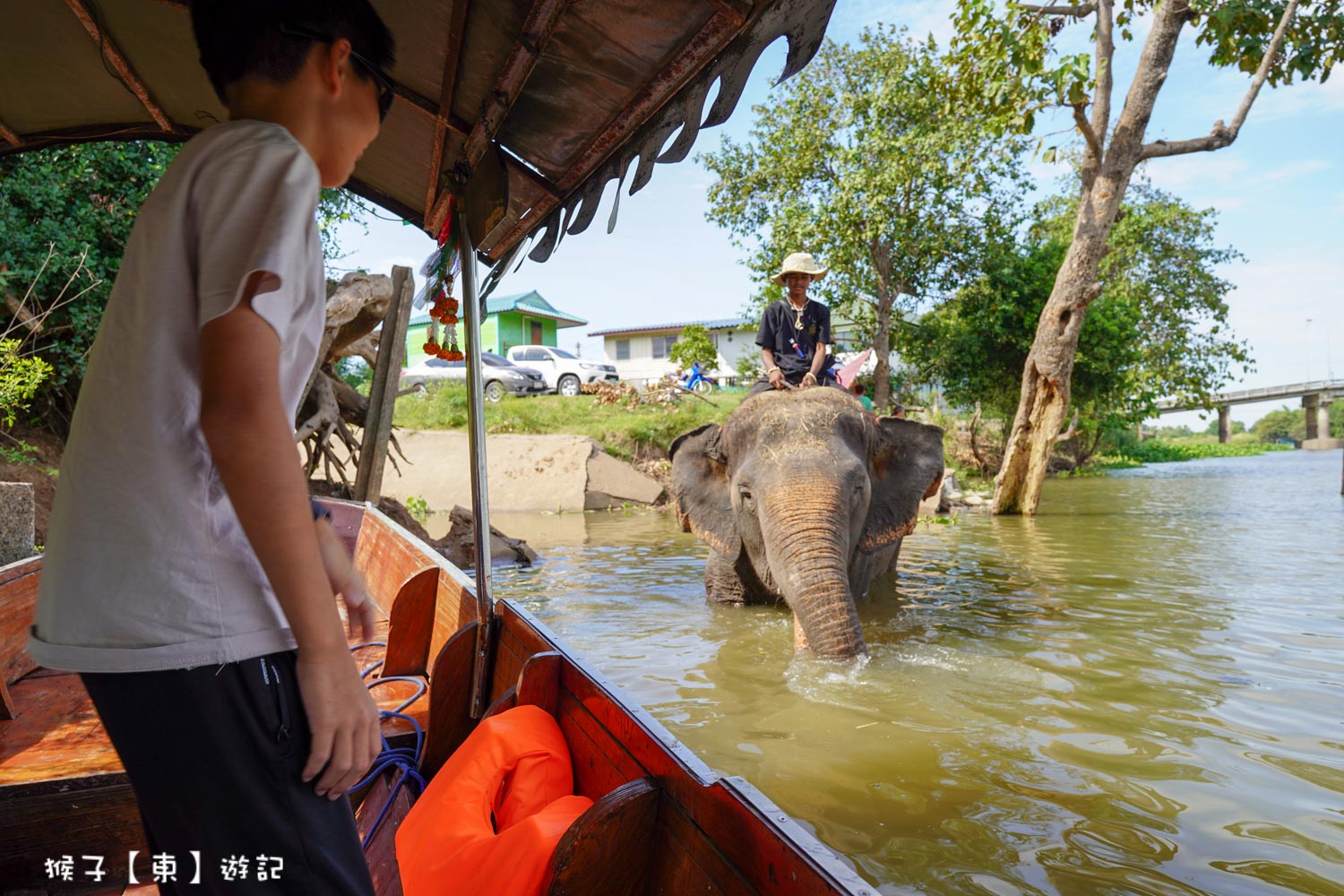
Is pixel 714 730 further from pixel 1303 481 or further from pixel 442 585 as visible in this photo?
pixel 1303 481

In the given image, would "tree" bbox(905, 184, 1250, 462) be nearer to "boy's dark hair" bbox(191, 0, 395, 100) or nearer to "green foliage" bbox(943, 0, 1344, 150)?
"green foliage" bbox(943, 0, 1344, 150)

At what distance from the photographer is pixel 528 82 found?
2.78 m

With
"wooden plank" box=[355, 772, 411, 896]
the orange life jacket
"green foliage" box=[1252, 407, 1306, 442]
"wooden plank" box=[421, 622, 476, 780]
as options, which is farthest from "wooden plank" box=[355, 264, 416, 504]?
"green foliage" box=[1252, 407, 1306, 442]

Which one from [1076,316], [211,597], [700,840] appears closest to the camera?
[211,597]

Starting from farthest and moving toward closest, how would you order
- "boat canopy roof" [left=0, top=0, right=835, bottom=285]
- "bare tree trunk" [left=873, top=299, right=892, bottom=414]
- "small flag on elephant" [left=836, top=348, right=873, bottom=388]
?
"bare tree trunk" [left=873, top=299, right=892, bottom=414] → "small flag on elephant" [left=836, top=348, right=873, bottom=388] → "boat canopy roof" [left=0, top=0, right=835, bottom=285]

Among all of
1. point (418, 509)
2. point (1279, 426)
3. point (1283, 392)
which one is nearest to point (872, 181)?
point (418, 509)

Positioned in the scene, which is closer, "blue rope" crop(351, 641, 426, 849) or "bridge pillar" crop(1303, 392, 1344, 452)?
"blue rope" crop(351, 641, 426, 849)

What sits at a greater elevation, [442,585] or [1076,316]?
[1076,316]

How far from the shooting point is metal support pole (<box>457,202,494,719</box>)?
3258 millimetres

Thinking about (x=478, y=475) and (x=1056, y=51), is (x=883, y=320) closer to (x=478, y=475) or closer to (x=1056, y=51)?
(x=1056, y=51)

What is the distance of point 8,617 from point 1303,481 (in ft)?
95.9

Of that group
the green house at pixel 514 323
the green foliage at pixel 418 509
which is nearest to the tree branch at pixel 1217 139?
the green foliage at pixel 418 509

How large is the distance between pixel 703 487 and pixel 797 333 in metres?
1.78

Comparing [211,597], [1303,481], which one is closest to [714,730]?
[211,597]
